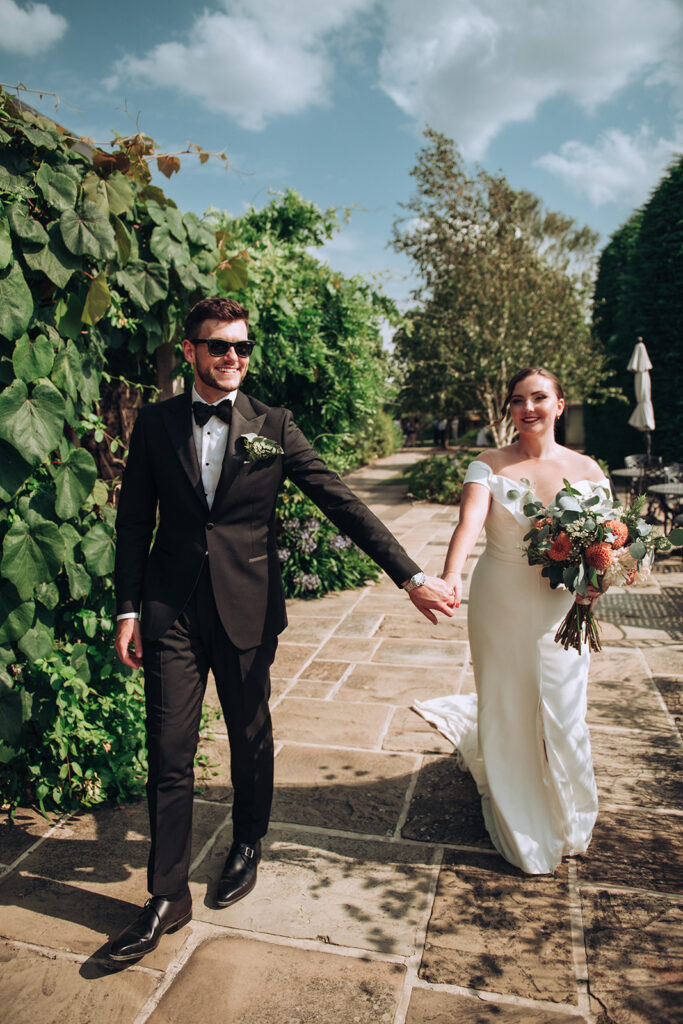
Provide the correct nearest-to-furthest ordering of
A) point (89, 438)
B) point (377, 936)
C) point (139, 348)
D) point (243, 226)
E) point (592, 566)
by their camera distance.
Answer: point (377, 936)
point (592, 566)
point (139, 348)
point (89, 438)
point (243, 226)

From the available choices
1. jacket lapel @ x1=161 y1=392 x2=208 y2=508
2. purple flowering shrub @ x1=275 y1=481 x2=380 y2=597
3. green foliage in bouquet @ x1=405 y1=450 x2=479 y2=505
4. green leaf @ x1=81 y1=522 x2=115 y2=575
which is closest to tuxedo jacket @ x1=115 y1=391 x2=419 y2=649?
jacket lapel @ x1=161 y1=392 x2=208 y2=508

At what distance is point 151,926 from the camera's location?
2309mm

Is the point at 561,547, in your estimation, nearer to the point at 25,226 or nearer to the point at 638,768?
the point at 638,768

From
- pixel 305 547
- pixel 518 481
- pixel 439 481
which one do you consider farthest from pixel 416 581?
pixel 439 481

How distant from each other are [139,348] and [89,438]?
58 centimetres

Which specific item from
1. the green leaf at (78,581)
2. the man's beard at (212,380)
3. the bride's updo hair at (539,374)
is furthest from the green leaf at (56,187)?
the bride's updo hair at (539,374)

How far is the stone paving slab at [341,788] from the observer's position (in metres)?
3.15

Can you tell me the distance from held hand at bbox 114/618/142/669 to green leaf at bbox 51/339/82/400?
1041mm

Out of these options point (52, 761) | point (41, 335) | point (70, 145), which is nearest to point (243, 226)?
point (70, 145)

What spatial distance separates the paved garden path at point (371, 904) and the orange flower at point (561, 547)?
124 centimetres

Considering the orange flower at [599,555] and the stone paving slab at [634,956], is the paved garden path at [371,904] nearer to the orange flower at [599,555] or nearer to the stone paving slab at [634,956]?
the stone paving slab at [634,956]

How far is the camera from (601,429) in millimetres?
18375

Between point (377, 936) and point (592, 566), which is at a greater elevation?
point (592, 566)

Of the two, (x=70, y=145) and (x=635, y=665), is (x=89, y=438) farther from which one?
(x=635, y=665)
